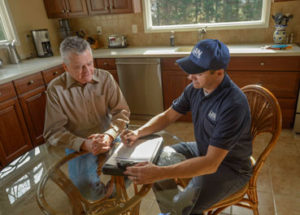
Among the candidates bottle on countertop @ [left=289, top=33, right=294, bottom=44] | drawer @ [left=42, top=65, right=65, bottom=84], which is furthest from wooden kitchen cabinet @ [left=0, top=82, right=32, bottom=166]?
bottle on countertop @ [left=289, top=33, right=294, bottom=44]

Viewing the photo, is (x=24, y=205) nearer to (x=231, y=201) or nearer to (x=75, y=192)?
(x=75, y=192)

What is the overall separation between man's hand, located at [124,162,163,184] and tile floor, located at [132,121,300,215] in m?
0.13

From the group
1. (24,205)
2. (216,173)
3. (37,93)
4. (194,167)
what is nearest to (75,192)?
(24,205)

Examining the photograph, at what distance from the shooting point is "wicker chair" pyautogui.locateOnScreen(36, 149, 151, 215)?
1.07 meters

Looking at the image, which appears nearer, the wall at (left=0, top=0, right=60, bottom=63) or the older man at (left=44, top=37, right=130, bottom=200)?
the older man at (left=44, top=37, right=130, bottom=200)

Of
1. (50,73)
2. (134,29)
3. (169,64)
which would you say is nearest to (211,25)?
(169,64)

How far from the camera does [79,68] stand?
1458 mm

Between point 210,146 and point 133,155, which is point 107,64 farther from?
point 210,146

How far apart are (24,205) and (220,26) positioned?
2906 mm

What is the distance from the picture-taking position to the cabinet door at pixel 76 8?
321 cm

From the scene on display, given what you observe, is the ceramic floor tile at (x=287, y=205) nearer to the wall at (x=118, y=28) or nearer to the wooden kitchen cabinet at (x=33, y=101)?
the wall at (x=118, y=28)

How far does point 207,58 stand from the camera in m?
1.11

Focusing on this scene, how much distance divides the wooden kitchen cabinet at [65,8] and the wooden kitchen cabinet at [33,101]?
3.78ft

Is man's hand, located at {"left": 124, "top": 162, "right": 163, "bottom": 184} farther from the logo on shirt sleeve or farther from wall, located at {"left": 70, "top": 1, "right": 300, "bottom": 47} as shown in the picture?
wall, located at {"left": 70, "top": 1, "right": 300, "bottom": 47}
